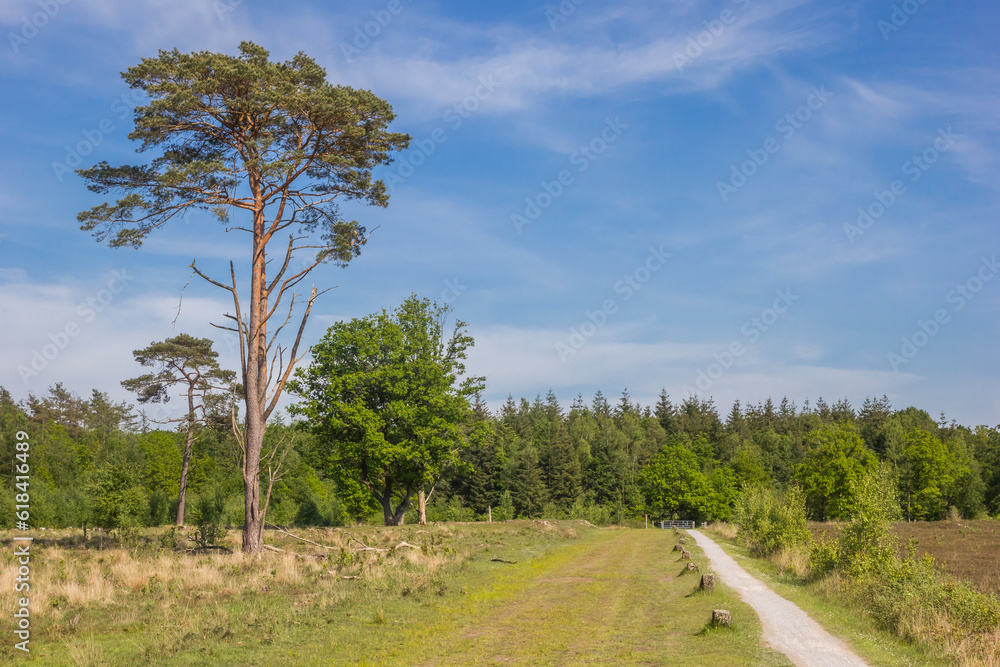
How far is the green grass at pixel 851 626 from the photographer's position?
10133mm

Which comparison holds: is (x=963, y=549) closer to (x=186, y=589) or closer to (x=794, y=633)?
(x=794, y=633)

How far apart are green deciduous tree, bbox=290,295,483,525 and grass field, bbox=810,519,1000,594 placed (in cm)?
2138

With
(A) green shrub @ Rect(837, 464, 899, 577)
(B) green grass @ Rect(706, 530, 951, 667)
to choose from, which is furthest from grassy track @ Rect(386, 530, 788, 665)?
(A) green shrub @ Rect(837, 464, 899, 577)

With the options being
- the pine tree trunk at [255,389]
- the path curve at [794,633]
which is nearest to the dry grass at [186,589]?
the pine tree trunk at [255,389]

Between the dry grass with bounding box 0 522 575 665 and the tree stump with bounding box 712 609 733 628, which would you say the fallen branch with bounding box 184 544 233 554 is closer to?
the dry grass with bounding box 0 522 575 665

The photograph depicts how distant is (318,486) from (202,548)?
55.0 m

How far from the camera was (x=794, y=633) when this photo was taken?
11.8 metres

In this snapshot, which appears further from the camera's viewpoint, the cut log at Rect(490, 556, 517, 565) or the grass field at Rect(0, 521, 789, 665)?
the cut log at Rect(490, 556, 517, 565)

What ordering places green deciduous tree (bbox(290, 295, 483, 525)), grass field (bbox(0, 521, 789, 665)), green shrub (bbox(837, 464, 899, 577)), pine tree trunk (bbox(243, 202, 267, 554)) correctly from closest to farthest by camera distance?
grass field (bbox(0, 521, 789, 665))
green shrub (bbox(837, 464, 899, 577))
pine tree trunk (bbox(243, 202, 267, 554))
green deciduous tree (bbox(290, 295, 483, 525))

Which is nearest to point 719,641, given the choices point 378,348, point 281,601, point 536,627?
point 536,627

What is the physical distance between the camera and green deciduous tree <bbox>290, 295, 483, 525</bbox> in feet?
127

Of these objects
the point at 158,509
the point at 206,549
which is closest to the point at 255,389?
the point at 206,549

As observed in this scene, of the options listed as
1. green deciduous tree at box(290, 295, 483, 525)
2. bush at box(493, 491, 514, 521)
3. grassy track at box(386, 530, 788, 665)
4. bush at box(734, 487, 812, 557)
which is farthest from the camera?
bush at box(493, 491, 514, 521)

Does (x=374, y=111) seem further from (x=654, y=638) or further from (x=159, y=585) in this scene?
(x=654, y=638)
